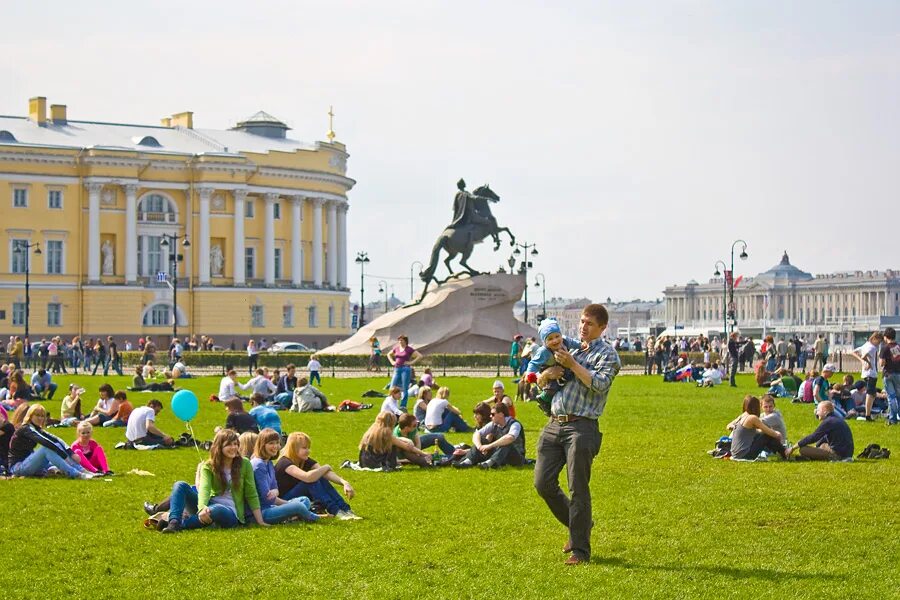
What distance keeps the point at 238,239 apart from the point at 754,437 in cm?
7825

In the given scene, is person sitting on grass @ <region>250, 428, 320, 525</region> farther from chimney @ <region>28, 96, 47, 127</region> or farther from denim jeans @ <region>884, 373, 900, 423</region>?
chimney @ <region>28, 96, 47, 127</region>

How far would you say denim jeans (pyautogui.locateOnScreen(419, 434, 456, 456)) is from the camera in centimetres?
1930

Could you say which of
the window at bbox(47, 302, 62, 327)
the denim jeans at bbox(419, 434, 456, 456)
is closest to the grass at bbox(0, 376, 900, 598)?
the denim jeans at bbox(419, 434, 456, 456)

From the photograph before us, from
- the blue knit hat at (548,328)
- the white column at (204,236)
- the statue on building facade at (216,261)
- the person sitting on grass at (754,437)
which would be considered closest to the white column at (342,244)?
the statue on building facade at (216,261)

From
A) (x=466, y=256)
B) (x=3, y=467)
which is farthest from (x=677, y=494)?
(x=466, y=256)

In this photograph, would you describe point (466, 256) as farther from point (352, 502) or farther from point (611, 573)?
point (611, 573)

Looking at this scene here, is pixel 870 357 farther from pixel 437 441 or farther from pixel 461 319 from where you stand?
pixel 461 319

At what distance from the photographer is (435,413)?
23.3 m

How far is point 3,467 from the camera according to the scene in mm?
17016

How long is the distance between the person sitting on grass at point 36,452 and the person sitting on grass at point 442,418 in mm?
7390

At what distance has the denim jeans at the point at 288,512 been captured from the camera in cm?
1323

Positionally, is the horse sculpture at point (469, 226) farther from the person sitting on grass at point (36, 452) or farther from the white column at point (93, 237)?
the white column at point (93, 237)

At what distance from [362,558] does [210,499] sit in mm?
1993

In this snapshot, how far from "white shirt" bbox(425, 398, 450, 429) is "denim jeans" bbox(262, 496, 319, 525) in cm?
985
